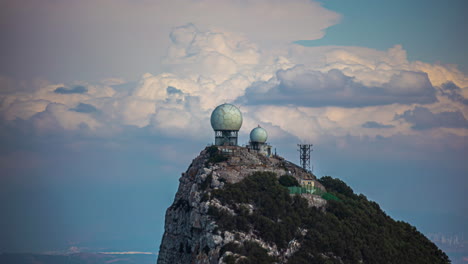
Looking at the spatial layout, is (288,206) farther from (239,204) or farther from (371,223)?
(371,223)

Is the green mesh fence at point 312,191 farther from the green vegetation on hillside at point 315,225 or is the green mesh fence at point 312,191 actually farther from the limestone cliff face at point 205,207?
the limestone cliff face at point 205,207

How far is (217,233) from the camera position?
4486 inches

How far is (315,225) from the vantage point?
4828 inches

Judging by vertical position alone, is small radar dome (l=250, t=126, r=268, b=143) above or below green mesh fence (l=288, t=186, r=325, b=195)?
above

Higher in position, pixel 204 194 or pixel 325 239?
pixel 204 194

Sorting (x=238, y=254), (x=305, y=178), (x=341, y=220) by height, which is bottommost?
(x=238, y=254)

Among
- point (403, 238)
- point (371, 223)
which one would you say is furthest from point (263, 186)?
point (403, 238)

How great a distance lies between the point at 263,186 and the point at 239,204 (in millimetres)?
9272

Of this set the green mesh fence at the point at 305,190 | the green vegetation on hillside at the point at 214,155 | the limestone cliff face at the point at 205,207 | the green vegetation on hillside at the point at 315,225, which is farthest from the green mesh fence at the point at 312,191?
the green vegetation on hillside at the point at 214,155

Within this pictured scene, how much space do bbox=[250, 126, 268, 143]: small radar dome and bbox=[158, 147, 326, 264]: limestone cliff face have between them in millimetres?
5931

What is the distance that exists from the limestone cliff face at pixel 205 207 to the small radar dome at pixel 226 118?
21.4 feet

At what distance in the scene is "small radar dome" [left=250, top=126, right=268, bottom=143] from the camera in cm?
15175

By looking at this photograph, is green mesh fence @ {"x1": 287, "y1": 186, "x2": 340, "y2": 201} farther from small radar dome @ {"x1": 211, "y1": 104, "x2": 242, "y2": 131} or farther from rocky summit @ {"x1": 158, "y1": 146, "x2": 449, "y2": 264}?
small radar dome @ {"x1": 211, "y1": 104, "x2": 242, "y2": 131}

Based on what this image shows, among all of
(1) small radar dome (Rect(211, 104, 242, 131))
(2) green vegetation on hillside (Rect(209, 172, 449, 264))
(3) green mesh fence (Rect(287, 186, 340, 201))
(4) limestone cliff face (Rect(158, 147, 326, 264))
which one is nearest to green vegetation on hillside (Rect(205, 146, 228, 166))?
(4) limestone cliff face (Rect(158, 147, 326, 264))
